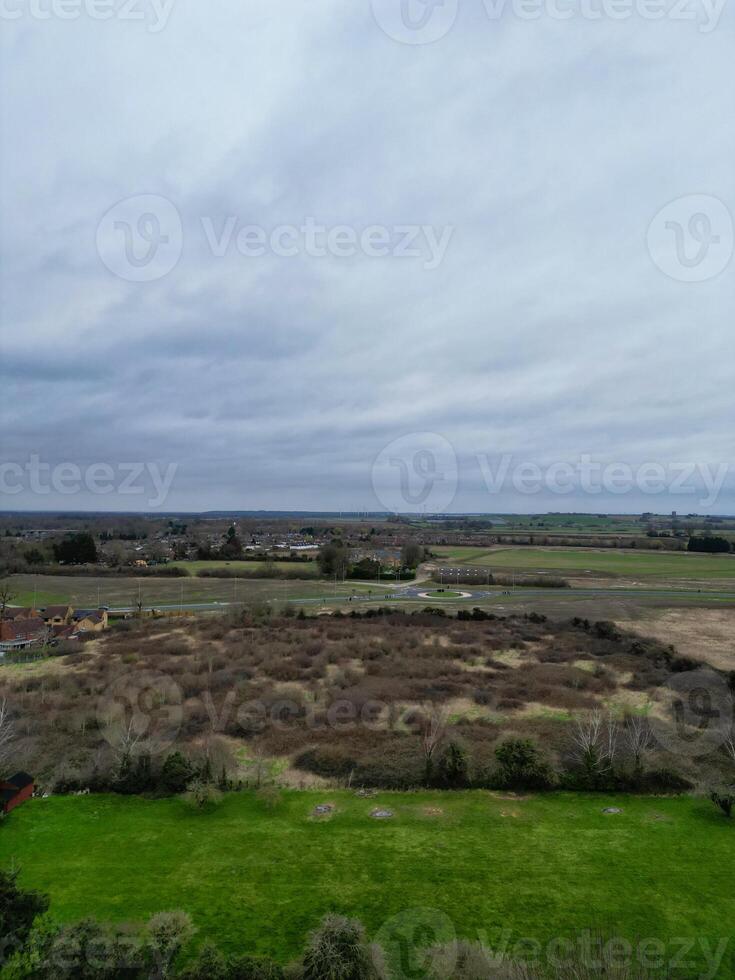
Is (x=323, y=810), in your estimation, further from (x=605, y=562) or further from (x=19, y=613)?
(x=605, y=562)

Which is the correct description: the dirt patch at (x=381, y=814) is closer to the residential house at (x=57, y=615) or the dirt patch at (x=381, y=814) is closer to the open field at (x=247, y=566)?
the residential house at (x=57, y=615)

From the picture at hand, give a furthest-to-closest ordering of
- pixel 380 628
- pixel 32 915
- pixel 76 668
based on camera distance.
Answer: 1. pixel 380 628
2. pixel 76 668
3. pixel 32 915

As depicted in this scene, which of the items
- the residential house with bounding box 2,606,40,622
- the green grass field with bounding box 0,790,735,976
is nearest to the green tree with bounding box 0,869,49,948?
the green grass field with bounding box 0,790,735,976

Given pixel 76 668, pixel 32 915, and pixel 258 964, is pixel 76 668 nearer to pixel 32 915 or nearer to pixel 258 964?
pixel 32 915

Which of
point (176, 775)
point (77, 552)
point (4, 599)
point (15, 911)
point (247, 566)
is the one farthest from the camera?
point (77, 552)

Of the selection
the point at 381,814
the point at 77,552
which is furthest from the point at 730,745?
the point at 77,552

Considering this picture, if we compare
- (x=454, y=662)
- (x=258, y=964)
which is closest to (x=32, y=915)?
(x=258, y=964)

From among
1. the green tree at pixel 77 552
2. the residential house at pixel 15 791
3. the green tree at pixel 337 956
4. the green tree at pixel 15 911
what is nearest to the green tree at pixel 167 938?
the green tree at pixel 15 911
